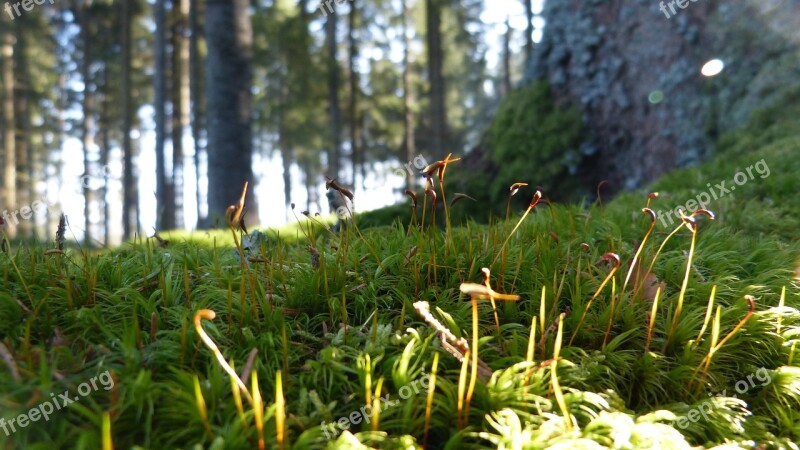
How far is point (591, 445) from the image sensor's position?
5.07 ft

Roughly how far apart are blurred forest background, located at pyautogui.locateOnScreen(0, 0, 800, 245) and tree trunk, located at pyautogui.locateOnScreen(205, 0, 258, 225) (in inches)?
0.8

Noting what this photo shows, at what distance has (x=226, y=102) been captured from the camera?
24.0 feet

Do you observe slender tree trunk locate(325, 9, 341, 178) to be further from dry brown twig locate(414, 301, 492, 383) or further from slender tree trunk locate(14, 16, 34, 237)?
dry brown twig locate(414, 301, 492, 383)

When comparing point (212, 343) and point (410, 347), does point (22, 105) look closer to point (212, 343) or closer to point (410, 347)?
point (212, 343)

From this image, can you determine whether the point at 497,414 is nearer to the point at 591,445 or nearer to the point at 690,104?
the point at 591,445

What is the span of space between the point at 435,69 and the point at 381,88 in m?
5.59

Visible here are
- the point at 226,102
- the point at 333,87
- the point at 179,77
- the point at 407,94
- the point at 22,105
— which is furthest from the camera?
the point at 22,105

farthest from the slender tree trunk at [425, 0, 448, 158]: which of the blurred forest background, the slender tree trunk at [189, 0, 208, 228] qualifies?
the slender tree trunk at [189, 0, 208, 228]

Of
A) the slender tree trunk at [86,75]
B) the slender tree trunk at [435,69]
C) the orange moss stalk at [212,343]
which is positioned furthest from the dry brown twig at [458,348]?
the slender tree trunk at [86,75]

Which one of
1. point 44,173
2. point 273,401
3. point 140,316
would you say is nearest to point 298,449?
point 273,401

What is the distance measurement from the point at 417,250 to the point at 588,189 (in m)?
4.81

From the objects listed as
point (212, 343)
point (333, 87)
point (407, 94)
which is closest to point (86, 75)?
point (333, 87)

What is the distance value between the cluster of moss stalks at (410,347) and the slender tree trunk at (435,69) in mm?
14937

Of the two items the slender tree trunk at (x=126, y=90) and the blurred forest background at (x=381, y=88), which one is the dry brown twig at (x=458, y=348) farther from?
the slender tree trunk at (x=126, y=90)
